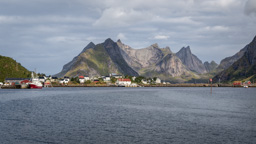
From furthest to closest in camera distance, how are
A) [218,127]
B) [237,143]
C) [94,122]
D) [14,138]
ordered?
[94,122] → [218,127] → [14,138] → [237,143]

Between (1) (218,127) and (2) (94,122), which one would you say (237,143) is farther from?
(2) (94,122)

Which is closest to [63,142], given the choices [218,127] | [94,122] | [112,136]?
[112,136]

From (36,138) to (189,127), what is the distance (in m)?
26.7

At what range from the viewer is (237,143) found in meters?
36.0

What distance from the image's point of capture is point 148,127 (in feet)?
156

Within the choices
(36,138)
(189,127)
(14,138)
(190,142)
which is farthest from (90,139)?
(189,127)

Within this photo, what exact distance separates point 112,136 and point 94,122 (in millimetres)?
13437

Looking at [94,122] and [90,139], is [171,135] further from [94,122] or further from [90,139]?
[94,122]

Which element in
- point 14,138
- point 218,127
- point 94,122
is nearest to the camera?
point 14,138

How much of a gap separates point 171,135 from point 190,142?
4725mm

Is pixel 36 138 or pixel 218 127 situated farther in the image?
pixel 218 127

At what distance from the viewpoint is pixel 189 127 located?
47250 mm

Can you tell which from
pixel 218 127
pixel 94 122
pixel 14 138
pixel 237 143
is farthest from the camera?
pixel 94 122

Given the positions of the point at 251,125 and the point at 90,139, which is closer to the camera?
the point at 90,139
